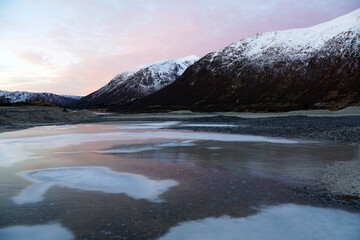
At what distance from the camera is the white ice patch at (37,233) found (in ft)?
19.0

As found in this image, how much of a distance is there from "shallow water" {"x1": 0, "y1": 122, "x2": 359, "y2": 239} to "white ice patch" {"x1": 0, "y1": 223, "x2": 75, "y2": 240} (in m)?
0.02

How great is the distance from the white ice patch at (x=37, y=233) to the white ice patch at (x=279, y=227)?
1964 millimetres

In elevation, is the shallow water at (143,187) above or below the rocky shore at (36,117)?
below

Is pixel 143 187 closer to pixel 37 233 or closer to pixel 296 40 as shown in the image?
pixel 37 233

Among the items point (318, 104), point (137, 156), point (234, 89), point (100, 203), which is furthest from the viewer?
point (234, 89)

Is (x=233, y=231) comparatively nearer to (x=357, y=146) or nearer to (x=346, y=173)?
(x=346, y=173)

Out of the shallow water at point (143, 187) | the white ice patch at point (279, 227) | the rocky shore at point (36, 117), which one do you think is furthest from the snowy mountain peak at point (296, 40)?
the white ice patch at point (279, 227)

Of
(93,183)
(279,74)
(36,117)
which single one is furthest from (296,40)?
(93,183)

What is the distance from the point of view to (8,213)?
277 inches

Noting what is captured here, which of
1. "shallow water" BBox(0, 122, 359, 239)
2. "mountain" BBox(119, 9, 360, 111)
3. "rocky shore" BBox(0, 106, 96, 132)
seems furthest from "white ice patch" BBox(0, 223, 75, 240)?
"mountain" BBox(119, 9, 360, 111)

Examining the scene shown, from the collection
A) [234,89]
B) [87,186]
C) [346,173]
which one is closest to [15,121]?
[87,186]

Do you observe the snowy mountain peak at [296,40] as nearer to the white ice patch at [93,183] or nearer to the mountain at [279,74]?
the mountain at [279,74]

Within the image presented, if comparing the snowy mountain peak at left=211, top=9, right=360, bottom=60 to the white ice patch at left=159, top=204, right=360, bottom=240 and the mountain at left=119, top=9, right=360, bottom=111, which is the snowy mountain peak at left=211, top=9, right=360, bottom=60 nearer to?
the mountain at left=119, top=9, right=360, bottom=111

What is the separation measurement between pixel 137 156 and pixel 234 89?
12093 cm
